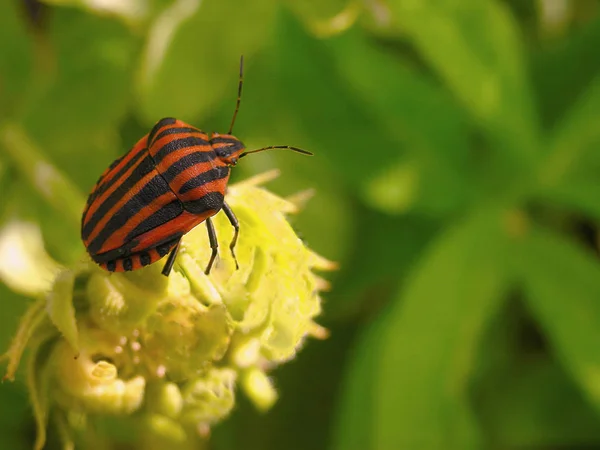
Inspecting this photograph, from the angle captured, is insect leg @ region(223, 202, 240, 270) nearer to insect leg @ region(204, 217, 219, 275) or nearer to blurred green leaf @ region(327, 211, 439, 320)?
insect leg @ region(204, 217, 219, 275)

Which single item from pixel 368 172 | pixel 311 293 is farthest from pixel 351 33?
pixel 311 293

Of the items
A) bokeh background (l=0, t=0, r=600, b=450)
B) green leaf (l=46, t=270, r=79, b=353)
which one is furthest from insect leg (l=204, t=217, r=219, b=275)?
bokeh background (l=0, t=0, r=600, b=450)

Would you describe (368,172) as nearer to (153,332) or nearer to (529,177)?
(529,177)

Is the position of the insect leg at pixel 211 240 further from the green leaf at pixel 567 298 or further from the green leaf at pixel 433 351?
the green leaf at pixel 567 298

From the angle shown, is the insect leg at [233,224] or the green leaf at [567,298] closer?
the insect leg at [233,224]

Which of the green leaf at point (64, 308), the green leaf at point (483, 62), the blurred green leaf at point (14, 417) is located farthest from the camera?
the blurred green leaf at point (14, 417)

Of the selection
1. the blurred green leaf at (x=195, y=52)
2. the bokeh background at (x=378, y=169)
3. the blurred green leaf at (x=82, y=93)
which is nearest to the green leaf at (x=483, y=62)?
the bokeh background at (x=378, y=169)

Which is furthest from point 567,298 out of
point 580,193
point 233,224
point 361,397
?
point 233,224

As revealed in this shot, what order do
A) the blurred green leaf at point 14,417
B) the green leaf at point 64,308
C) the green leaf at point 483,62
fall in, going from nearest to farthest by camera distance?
the green leaf at point 64,308
the green leaf at point 483,62
the blurred green leaf at point 14,417
